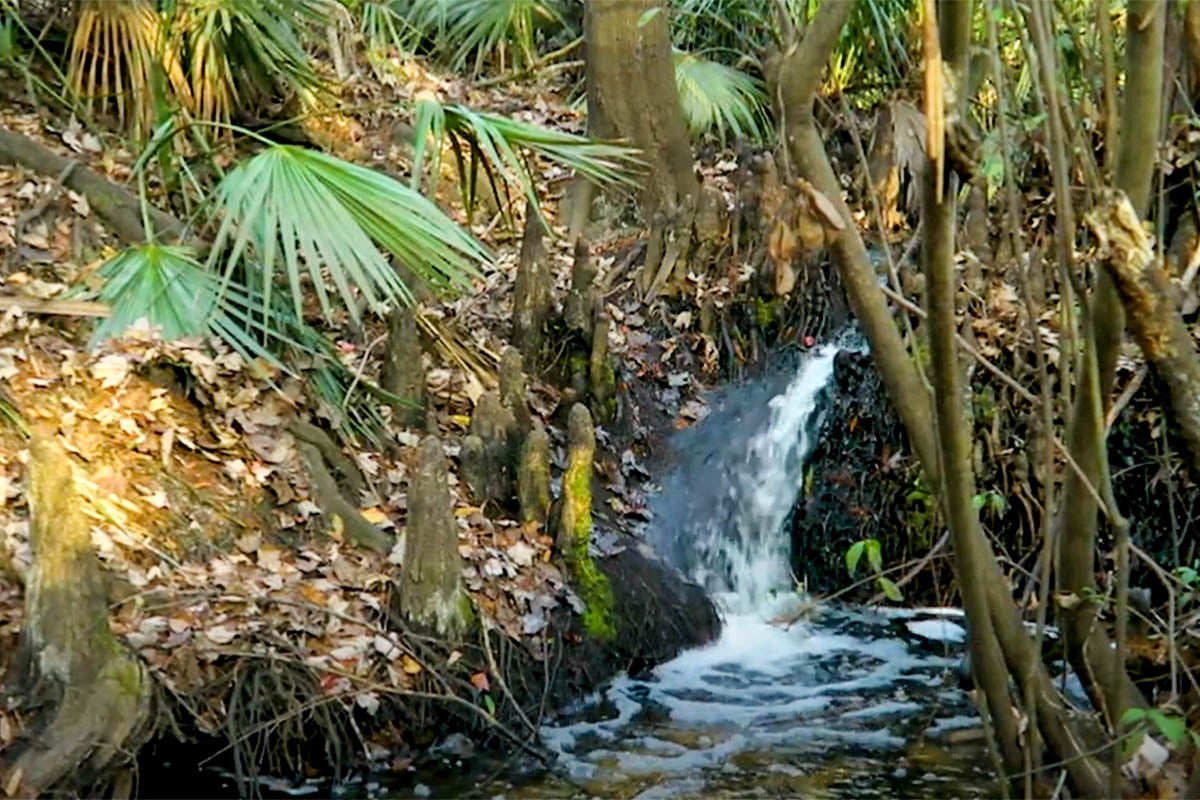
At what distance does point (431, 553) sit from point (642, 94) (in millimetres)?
4478

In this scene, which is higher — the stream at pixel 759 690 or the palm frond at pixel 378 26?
the palm frond at pixel 378 26

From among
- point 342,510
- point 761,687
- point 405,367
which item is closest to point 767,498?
point 761,687

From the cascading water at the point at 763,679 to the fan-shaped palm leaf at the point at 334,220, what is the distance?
1.91 meters

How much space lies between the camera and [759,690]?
5.86 metres

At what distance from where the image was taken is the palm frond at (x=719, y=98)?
9219 mm

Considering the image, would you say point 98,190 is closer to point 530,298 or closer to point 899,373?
point 530,298

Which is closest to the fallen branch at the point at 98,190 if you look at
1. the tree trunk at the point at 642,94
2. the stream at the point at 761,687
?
the stream at the point at 761,687

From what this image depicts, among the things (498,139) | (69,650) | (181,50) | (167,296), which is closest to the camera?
(69,650)

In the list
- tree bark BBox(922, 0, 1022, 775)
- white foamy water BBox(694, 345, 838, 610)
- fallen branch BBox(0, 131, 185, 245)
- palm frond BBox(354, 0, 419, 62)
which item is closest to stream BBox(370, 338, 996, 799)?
white foamy water BBox(694, 345, 838, 610)

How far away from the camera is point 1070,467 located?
105 inches

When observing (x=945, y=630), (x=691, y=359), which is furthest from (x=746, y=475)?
(x=945, y=630)

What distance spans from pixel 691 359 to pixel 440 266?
11.4 ft

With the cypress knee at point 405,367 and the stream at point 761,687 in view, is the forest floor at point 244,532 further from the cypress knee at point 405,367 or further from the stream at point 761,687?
the stream at point 761,687

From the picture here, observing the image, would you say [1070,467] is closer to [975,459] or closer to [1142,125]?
[1142,125]
